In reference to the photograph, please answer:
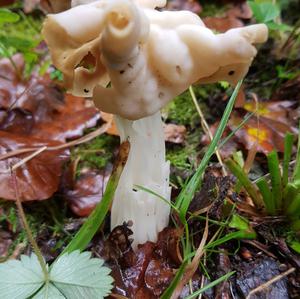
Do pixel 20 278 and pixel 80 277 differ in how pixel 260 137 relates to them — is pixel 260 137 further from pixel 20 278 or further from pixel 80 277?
pixel 20 278

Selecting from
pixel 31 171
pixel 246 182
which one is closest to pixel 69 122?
pixel 31 171

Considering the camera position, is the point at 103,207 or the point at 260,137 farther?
the point at 260,137

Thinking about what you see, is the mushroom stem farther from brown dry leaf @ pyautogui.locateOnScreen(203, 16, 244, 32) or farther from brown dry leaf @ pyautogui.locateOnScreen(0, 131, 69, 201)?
brown dry leaf @ pyautogui.locateOnScreen(203, 16, 244, 32)

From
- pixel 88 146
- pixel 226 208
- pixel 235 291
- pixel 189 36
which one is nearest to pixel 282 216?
pixel 226 208

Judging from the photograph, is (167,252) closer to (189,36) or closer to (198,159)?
(198,159)

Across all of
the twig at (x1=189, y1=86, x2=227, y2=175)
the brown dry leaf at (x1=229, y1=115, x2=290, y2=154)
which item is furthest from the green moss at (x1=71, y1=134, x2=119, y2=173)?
the brown dry leaf at (x1=229, y1=115, x2=290, y2=154)

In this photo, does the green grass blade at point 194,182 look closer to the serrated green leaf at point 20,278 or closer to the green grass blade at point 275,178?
the green grass blade at point 275,178
